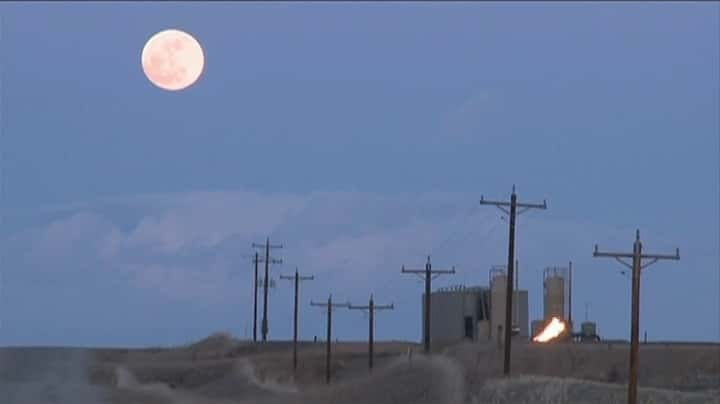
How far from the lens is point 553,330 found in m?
92.4

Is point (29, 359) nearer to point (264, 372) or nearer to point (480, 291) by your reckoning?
point (264, 372)

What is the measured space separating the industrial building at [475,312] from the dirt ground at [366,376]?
342 centimetres

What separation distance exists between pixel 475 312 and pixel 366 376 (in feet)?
69.7

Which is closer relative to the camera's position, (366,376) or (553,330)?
(366,376)

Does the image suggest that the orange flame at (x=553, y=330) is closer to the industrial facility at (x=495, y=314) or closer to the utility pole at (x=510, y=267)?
the industrial facility at (x=495, y=314)

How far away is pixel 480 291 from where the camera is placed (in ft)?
317

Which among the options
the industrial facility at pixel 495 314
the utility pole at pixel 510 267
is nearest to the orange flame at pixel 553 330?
the industrial facility at pixel 495 314

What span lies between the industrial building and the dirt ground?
342 cm

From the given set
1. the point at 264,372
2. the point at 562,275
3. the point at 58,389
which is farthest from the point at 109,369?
the point at 58,389

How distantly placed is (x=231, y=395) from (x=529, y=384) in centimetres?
2190

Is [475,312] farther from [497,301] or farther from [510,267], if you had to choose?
[510,267]

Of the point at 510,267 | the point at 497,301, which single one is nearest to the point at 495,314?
the point at 497,301

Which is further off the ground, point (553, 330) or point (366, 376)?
point (553, 330)

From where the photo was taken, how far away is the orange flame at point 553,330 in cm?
9250
